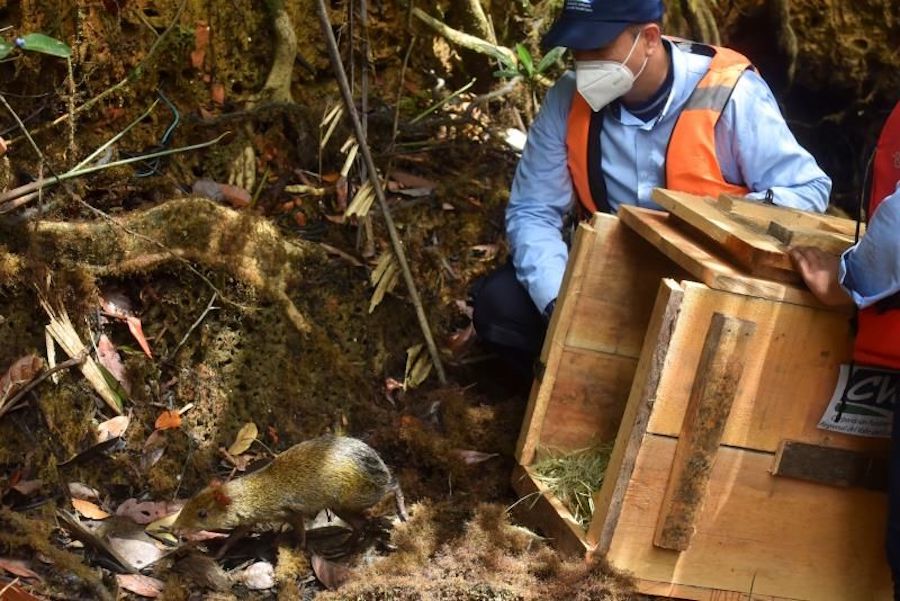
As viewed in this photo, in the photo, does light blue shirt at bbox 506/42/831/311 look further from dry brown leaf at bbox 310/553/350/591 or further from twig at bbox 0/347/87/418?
twig at bbox 0/347/87/418

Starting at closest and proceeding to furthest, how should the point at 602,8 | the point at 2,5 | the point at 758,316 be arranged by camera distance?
1. the point at 758,316
2. the point at 602,8
3. the point at 2,5

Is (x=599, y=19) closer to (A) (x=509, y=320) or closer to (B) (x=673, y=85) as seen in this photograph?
(B) (x=673, y=85)

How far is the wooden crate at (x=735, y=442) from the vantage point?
2.53 m

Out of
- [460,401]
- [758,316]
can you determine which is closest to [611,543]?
[758,316]

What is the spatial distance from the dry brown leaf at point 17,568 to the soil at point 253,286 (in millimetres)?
28

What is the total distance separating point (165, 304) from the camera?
138 inches

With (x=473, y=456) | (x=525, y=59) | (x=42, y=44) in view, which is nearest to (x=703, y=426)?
(x=473, y=456)

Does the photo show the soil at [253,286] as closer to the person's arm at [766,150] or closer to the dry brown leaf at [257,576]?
the dry brown leaf at [257,576]

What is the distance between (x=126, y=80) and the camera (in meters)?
3.66

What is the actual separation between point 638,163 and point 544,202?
15.2 inches

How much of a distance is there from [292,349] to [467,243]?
3.46 ft

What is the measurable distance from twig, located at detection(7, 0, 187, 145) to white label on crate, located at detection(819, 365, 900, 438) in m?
2.62

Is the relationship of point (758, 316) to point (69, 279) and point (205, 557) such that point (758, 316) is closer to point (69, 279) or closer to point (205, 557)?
point (205, 557)

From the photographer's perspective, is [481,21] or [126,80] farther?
[481,21]
